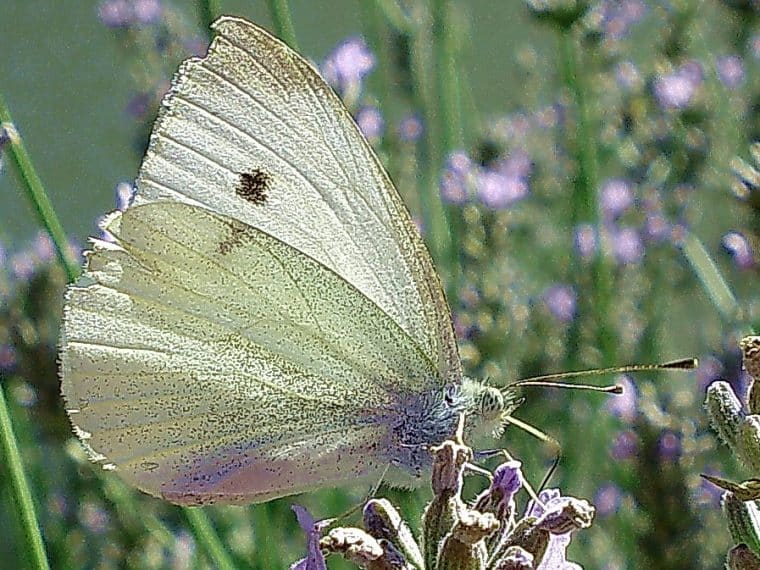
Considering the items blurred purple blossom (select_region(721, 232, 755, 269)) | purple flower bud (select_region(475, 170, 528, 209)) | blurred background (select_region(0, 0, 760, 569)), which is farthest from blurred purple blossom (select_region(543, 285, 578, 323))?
blurred purple blossom (select_region(721, 232, 755, 269))

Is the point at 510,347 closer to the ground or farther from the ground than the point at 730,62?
closer to the ground

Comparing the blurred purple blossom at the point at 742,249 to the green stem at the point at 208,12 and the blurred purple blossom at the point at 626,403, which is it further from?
the green stem at the point at 208,12

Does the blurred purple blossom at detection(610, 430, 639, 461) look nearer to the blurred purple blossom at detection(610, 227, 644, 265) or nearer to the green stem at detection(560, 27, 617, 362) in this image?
the green stem at detection(560, 27, 617, 362)

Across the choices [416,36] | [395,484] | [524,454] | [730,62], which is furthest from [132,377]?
[730,62]

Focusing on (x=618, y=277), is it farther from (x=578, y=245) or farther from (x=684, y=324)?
(x=684, y=324)

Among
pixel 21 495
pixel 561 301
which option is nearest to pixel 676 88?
pixel 561 301

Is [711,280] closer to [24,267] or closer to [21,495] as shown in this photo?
[24,267]

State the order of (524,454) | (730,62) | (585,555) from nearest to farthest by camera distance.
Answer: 1. (524,454)
2. (585,555)
3. (730,62)
